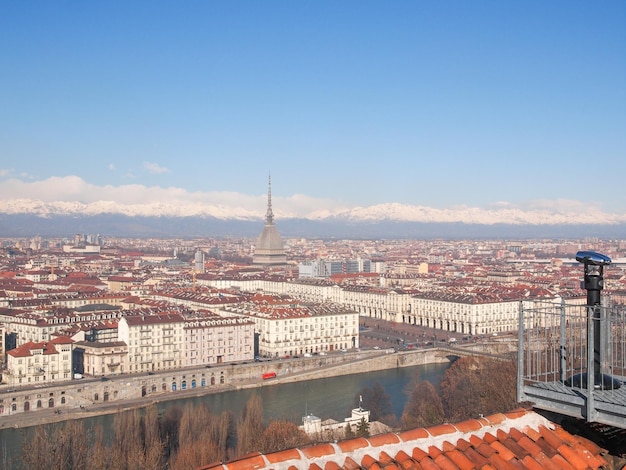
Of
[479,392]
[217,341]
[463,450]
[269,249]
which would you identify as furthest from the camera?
[269,249]

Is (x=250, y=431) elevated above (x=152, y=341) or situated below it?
below

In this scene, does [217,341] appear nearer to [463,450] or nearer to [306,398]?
[306,398]

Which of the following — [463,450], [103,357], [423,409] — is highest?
[463,450]

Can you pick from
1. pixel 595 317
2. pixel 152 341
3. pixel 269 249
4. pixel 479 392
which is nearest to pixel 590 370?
pixel 595 317

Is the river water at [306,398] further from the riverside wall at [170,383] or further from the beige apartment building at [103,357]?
the beige apartment building at [103,357]

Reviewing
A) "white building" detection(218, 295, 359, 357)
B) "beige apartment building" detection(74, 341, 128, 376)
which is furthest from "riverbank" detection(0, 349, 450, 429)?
"white building" detection(218, 295, 359, 357)

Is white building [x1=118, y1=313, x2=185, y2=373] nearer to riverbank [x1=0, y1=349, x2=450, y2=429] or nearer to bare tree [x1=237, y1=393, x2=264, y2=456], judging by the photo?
riverbank [x1=0, y1=349, x2=450, y2=429]

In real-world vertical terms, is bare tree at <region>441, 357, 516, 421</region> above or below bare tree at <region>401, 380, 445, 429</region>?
above

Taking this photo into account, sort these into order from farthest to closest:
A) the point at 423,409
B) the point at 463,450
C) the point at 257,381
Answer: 1. the point at 257,381
2. the point at 423,409
3. the point at 463,450
